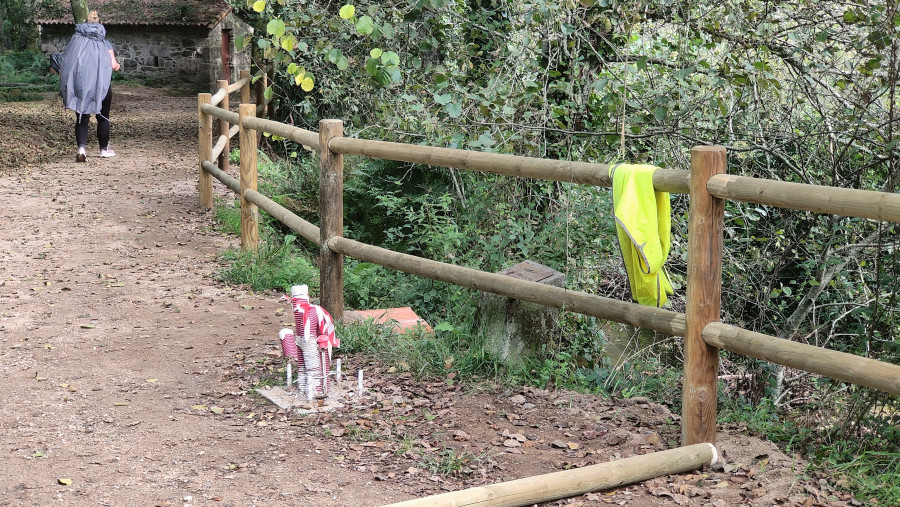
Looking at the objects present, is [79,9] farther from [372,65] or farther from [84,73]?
[372,65]

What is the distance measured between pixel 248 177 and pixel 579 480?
495cm

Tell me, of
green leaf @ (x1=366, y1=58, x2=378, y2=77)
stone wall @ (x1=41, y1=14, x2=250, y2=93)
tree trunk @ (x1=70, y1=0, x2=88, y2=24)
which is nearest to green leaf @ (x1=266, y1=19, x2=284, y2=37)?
green leaf @ (x1=366, y1=58, x2=378, y2=77)

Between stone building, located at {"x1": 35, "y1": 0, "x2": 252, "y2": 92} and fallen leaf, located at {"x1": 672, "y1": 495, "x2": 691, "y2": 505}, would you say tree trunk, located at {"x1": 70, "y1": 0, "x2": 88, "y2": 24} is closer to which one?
stone building, located at {"x1": 35, "y1": 0, "x2": 252, "y2": 92}

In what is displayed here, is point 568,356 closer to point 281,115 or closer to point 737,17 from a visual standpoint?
point 737,17

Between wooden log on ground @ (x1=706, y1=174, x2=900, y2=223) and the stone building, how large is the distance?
2409 cm

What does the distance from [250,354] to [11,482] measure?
74.5 inches

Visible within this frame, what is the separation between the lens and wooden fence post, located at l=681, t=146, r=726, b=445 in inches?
141

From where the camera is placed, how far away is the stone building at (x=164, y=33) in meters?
26.1

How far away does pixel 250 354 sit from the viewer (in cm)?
537

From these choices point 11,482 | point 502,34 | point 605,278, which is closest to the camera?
→ point 11,482

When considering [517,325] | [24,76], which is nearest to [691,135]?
[517,325]

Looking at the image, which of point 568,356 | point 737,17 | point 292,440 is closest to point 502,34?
point 737,17

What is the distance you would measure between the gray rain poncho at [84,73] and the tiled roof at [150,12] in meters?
14.9

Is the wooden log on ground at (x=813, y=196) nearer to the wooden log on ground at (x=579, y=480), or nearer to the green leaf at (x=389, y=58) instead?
the wooden log on ground at (x=579, y=480)
